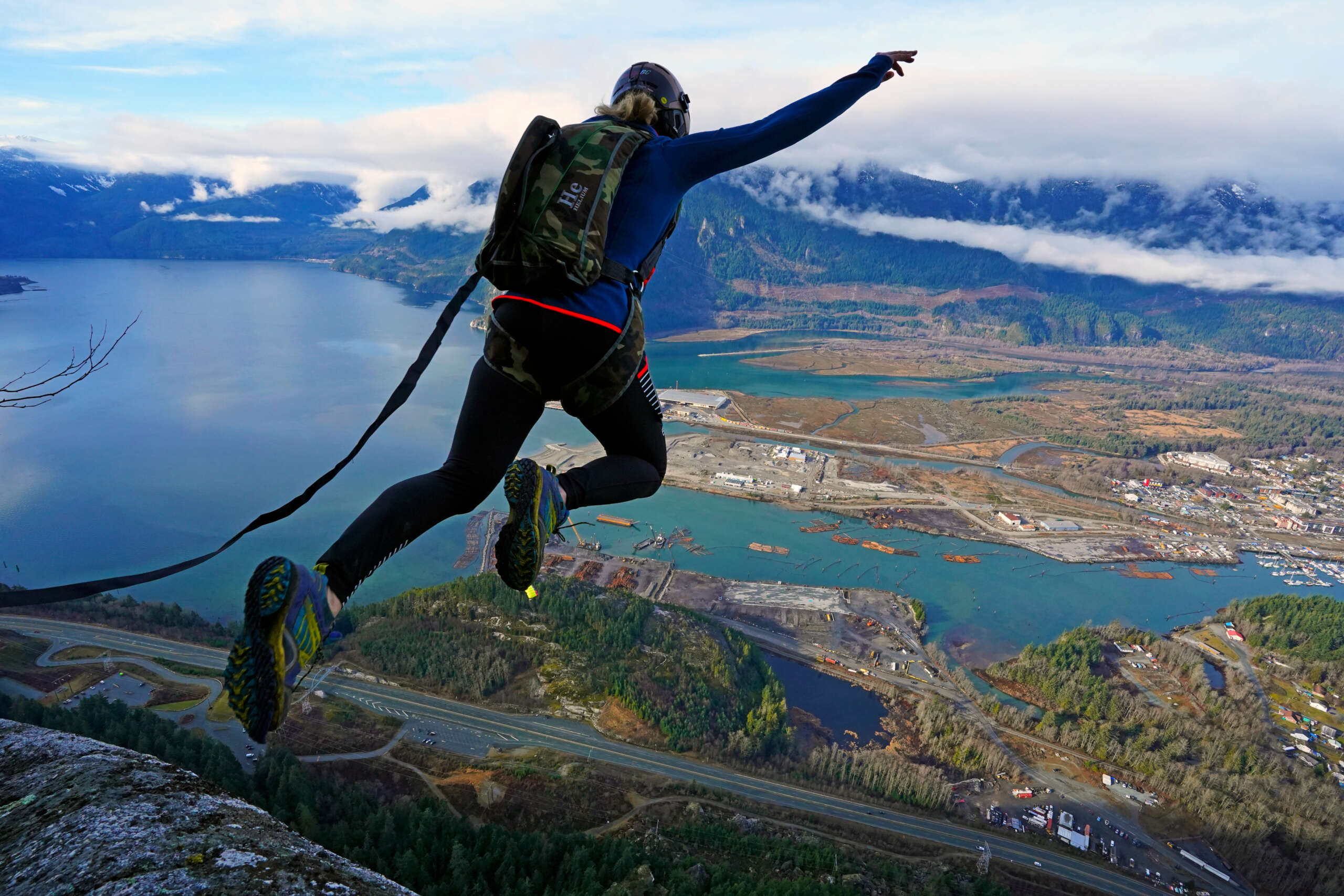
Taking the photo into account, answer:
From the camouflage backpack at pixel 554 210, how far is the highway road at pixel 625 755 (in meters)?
16.0

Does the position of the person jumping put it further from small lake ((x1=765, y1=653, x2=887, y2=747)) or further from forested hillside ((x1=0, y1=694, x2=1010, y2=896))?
small lake ((x1=765, y1=653, x2=887, y2=747))

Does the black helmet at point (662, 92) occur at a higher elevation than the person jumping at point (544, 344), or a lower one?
higher

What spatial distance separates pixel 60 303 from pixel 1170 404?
95596 mm

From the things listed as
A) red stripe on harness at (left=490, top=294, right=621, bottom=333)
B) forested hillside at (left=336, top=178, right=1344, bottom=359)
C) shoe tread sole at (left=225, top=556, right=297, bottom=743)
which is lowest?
shoe tread sole at (left=225, top=556, right=297, bottom=743)

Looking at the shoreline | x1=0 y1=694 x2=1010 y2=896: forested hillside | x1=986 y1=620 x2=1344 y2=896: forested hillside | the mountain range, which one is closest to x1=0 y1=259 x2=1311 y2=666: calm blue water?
the shoreline

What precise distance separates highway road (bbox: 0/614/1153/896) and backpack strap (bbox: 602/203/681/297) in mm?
15758

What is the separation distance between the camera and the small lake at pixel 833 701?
1838cm

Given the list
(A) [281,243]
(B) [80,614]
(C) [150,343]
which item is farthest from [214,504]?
(A) [281,243]

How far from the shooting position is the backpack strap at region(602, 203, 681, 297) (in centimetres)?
173

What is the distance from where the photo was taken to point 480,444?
1701 millimetres

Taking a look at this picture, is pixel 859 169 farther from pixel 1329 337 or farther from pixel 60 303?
pixel 60 303

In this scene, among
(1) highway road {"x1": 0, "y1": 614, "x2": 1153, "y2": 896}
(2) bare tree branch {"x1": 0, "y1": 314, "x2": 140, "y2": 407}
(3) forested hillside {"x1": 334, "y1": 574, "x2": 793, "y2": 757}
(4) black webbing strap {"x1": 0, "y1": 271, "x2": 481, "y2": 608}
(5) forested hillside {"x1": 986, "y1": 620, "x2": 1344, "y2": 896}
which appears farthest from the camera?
(3) forested hillside {"x1": 334, "y1": 574, "x2": 793, "y2": 757}

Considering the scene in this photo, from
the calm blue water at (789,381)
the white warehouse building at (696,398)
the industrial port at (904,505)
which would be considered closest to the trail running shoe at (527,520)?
the industrial port at (904,505)

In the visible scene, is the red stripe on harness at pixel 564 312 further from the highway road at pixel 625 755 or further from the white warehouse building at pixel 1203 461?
the white warehouse building at pixel 1203 461
